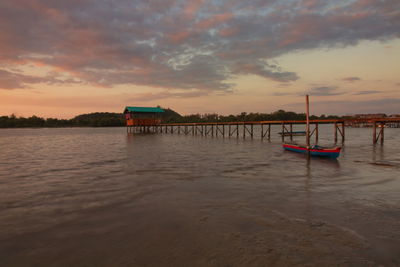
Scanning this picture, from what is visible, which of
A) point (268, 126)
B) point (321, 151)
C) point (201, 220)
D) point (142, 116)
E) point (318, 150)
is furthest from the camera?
point (142, 116)

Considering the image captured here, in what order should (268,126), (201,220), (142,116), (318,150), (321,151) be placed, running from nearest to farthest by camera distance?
1. (201,220)
2. (321,151)
3. (318,150)
4. (268,126)
5. (142,116)

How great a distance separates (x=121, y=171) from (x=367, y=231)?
14.1 m

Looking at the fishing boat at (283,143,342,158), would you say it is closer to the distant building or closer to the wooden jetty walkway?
the wooden jetty walkway

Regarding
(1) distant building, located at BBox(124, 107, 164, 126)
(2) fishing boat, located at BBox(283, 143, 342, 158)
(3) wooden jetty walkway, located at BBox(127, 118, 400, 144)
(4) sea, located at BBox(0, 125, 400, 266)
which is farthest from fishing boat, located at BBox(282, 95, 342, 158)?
(1) distant building, located at BBox(124, 107, 164, 126)

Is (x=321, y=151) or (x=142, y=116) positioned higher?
(x=142, y=116)

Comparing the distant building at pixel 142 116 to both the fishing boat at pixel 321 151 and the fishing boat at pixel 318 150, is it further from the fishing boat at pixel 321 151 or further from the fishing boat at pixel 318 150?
the fishing boat at pixel 321 151

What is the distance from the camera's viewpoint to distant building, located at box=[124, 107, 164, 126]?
6469cm

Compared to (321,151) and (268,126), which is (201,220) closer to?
(321,151)

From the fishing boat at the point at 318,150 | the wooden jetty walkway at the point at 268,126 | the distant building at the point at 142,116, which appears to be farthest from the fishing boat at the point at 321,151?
the distant building at the point at 142,116

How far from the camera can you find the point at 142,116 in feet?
221

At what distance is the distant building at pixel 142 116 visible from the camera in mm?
64688

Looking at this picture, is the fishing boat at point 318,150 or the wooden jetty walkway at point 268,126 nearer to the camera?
the fishing boat at point 318,150

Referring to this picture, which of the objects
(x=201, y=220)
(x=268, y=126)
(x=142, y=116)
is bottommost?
(x=201, y=220)

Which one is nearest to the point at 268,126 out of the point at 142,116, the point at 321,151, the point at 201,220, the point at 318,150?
the point at 142,116
